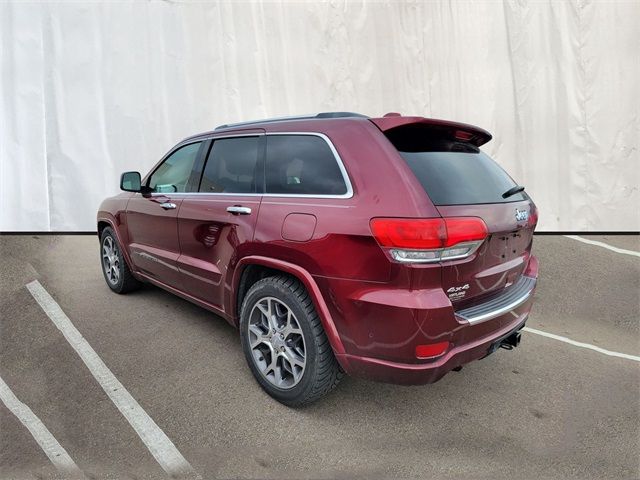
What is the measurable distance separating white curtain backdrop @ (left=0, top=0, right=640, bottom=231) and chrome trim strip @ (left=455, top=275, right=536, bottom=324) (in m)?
3.82

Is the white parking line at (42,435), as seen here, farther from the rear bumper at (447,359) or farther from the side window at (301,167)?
the side window at (301,167)

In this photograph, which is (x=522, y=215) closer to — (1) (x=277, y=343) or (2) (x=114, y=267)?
(1) (x=277, y=343)

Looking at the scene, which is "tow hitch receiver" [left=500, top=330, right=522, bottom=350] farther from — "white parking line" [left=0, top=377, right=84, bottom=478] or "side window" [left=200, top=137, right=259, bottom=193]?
"white parking line" [left=0, top=377, right=84, bottom=478]

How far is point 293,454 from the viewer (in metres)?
2.29

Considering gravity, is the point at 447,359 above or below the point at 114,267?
below

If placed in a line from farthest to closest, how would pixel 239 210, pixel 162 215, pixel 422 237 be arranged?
1. pixel 162 215
2. pixel 239 210
3. pixel 422 237

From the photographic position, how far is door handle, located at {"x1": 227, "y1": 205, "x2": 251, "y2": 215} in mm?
2721

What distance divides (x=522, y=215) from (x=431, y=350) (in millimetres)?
1075

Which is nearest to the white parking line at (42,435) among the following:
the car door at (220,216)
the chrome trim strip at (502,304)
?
the car door at (220,216)

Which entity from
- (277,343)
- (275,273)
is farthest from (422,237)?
(277,343)

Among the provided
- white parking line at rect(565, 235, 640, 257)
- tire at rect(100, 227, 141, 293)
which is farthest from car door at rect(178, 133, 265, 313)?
white parking line at rect(565, 235, 640, 257)

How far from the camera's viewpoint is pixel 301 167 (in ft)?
8.39

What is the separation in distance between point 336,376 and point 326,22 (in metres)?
5.44

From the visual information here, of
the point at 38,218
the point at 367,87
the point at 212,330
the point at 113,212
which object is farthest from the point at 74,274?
the point at 367,87
